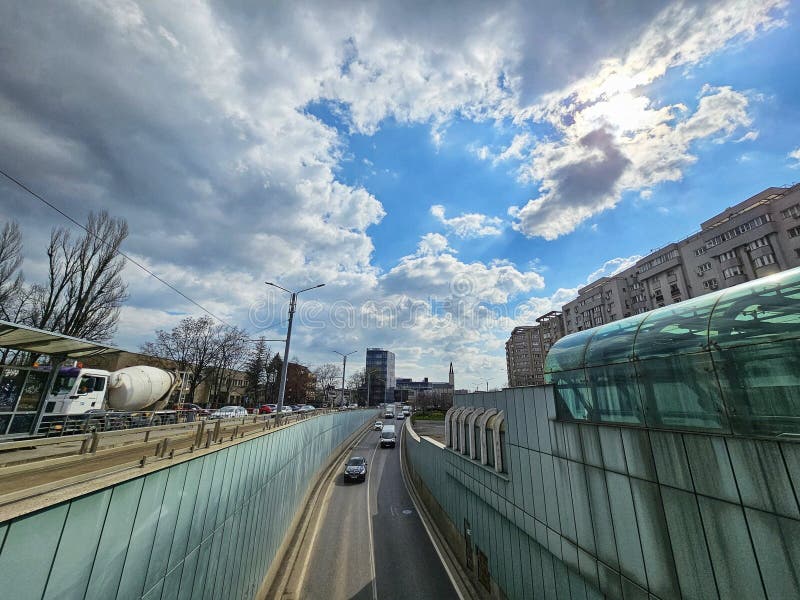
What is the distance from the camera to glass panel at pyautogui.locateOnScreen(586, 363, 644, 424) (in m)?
6.81

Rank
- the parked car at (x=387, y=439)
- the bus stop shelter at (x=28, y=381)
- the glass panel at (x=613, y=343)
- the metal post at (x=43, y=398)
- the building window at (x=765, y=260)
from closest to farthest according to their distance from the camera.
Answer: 1. the glass panel at (x=613, y=343)
2. the bus stop shelter at (x=28, y=381)
3. the metal post at (x=43, y=398)
4. the building window at (x=765, y=260)
5. the parked car at (x=387, y=439)

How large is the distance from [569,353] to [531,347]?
10643 centimetres

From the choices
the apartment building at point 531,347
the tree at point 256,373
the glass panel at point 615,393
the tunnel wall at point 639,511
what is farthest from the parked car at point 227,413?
the apartment building at point 531,347

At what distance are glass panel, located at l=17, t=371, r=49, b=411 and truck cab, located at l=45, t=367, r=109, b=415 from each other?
10.8m

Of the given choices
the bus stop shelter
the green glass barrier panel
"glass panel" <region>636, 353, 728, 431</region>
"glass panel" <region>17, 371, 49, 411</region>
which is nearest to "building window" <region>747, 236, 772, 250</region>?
the green glass barrier panel

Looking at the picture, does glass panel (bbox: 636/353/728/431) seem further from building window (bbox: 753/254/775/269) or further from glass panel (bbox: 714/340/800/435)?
building window (bbox: 753/254/775/269)

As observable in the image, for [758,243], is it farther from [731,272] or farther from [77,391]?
[77,391]

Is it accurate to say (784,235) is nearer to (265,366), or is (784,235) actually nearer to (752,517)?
(752,517)

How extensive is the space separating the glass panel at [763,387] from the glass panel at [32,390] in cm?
1693

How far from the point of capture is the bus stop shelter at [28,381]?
8843 mm

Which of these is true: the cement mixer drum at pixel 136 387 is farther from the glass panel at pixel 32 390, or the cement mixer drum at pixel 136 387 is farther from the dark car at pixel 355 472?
the dark car at pixel 355 472

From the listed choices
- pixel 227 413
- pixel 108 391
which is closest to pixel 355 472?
pixel 227 413

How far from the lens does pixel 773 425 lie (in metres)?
4.62

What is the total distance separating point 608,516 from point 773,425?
3.93 m
